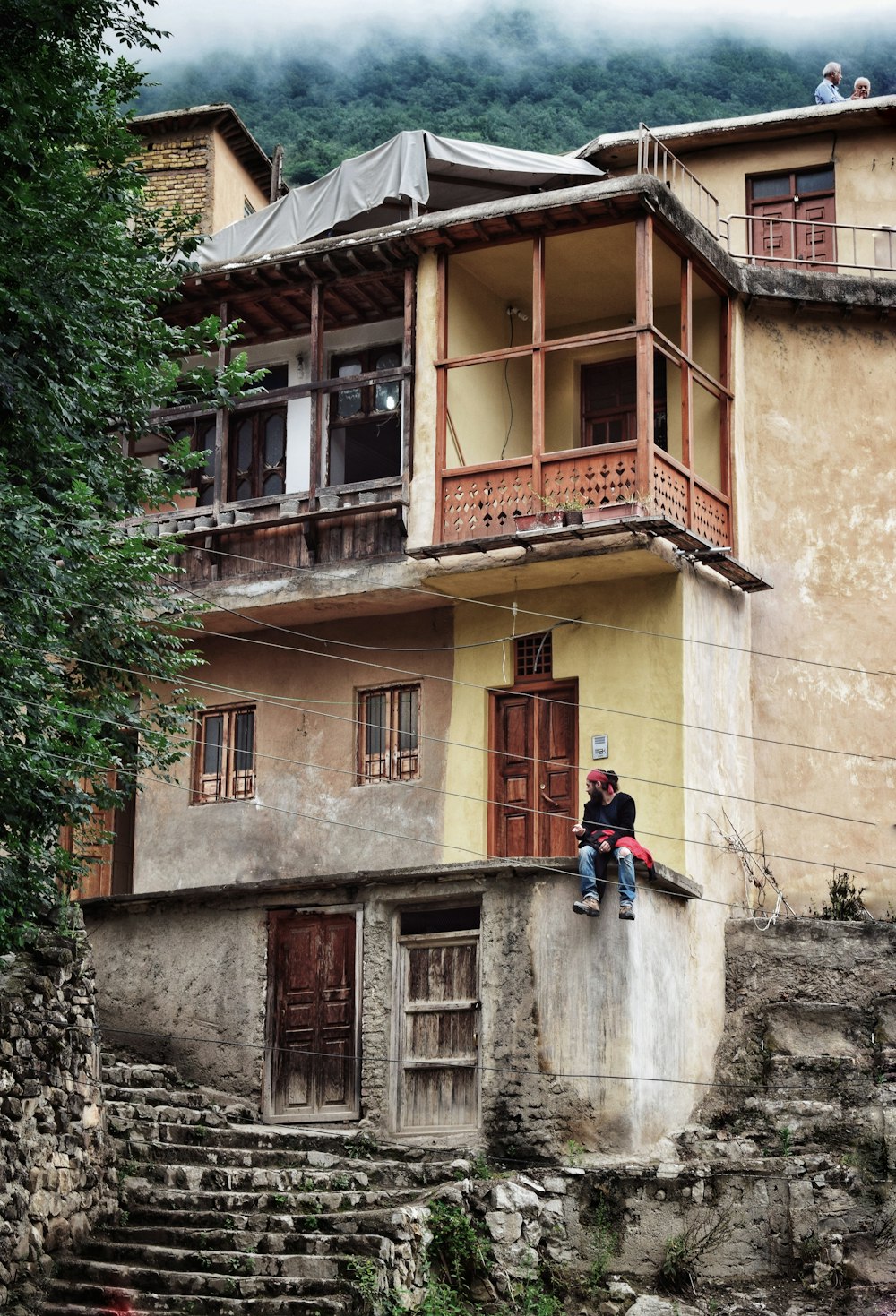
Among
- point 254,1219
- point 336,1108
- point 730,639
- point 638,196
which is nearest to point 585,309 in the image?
point 638,196

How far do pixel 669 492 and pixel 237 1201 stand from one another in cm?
817

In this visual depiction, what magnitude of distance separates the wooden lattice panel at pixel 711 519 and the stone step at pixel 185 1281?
878cm

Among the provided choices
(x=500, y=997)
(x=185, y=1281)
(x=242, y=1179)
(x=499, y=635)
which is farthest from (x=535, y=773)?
(x=185, y=1281)

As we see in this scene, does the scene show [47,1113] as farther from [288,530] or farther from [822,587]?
[822,587]

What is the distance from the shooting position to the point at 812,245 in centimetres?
2244

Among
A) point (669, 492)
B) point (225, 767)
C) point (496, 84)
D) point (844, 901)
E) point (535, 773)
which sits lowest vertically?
point (844, 901)

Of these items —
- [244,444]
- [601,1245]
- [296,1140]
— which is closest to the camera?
A: [601,1245]

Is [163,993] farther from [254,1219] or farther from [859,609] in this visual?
[859,609]

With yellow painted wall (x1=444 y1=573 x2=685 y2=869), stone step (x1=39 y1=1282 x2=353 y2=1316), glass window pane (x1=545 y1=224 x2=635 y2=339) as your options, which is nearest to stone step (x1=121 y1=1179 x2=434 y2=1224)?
stone step (x1=39 y1=1282 x2=353 y2=1316)

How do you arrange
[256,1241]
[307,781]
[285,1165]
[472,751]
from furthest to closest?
[307,781] < [472,751] < [285,1165] < [256,1241]

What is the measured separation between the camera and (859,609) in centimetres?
1992

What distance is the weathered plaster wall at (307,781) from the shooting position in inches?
771

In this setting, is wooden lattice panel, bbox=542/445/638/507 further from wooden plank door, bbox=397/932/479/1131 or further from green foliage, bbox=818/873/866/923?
green foliage, bbox=818/873/866/923

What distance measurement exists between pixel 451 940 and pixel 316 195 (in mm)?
8967
